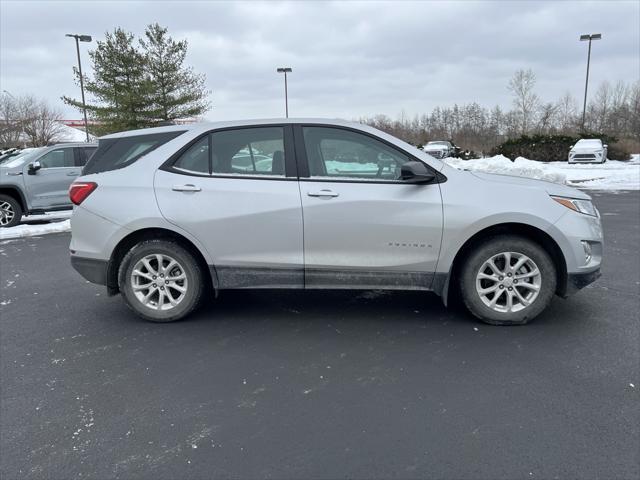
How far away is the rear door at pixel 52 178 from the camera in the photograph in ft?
35.8

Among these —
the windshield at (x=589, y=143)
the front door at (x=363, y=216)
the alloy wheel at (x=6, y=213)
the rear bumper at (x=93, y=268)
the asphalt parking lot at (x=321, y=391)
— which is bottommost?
the asphalt parking lot at (x=321, y=391)

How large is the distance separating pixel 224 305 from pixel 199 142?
165cm

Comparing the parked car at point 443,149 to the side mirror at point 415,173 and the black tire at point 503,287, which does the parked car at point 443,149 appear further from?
the side mirror at point 415,173

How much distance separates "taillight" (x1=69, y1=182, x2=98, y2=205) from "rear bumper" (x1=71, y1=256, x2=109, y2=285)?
529 millimetres

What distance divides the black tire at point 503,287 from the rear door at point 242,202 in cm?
145

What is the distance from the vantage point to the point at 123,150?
14.9 feet

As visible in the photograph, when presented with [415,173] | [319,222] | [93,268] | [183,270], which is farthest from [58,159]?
[415,173]

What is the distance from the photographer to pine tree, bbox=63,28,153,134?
95.8 ft

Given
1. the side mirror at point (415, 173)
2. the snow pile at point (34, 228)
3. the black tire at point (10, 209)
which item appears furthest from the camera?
the black tire at point (10, 209)

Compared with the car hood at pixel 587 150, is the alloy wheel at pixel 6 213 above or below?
below

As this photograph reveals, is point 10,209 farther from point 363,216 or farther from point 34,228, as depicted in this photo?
point 363,216

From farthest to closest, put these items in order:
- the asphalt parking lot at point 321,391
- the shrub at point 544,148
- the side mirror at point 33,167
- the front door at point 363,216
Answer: the shrub at point 544,148 < the side mirror at point 33,167 < the front door at point 363,216 < the asphalt parking lot at point 321,391

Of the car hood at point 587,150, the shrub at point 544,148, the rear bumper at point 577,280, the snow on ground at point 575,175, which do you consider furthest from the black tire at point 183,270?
the shrub at point 544,148

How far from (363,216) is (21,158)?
1013cm
